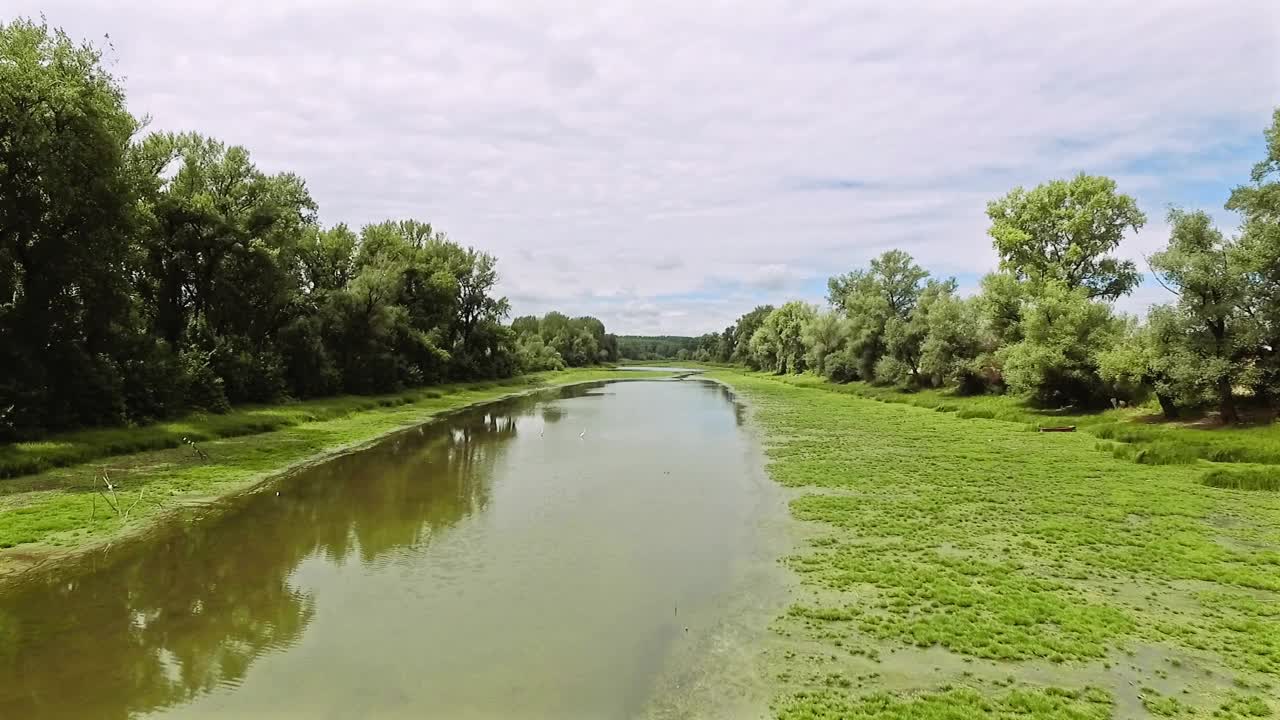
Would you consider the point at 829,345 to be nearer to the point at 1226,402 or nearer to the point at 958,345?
the point at 958,345

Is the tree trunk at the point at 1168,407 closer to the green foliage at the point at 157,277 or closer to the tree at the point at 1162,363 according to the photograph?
the tree at the point at 1162,363

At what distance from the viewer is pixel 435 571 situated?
14164 mm

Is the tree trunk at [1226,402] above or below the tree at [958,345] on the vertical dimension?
below

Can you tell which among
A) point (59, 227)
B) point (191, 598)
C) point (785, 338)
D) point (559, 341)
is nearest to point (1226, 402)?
point (191, 598)

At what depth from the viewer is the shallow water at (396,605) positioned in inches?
350

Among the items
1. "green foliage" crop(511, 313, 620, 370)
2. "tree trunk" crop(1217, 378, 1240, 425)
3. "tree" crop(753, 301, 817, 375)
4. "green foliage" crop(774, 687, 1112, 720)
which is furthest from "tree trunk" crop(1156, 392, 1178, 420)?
"green foliage" crop(511, 313, 620, 370)

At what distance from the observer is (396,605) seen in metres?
12.2

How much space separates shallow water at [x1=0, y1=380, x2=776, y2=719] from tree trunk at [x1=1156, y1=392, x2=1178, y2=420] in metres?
24.2

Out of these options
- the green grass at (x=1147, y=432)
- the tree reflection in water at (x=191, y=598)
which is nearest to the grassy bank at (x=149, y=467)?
the tree reflection in water at (x=191, y=598)

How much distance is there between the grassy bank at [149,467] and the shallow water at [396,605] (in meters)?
1.70

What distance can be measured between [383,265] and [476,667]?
6129 centimetres

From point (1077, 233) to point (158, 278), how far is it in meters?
62.2

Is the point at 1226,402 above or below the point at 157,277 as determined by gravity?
below

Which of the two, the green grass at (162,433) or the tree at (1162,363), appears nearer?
the green grass at (162,433)
